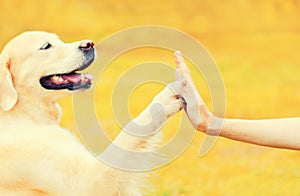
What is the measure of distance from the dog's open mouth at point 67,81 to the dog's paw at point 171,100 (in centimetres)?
36

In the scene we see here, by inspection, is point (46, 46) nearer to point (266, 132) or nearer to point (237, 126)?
point (237, 126)

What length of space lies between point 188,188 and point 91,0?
3.67 meters

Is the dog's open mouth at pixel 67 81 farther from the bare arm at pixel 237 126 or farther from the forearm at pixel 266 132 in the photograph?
the forearm at pixel 266 132

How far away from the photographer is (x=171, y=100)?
10.9ft

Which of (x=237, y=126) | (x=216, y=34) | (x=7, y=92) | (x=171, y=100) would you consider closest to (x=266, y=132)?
(x=237, y=126)

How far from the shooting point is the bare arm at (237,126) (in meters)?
3.22

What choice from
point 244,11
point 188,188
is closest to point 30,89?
point 188,188

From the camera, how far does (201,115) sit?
126 inches

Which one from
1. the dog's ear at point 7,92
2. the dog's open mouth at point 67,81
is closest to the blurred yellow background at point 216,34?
the dog's open mouth at point 67,81

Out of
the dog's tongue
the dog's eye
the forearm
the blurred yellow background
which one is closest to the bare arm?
the forearm

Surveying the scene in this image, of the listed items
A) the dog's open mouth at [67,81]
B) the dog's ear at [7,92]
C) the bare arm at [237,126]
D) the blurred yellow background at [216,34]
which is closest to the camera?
the bare arm at [237,126]

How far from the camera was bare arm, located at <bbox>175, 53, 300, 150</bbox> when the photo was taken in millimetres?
3221

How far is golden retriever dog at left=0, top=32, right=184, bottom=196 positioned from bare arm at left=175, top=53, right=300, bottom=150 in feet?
0.25

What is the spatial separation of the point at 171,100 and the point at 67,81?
1.70 feet
